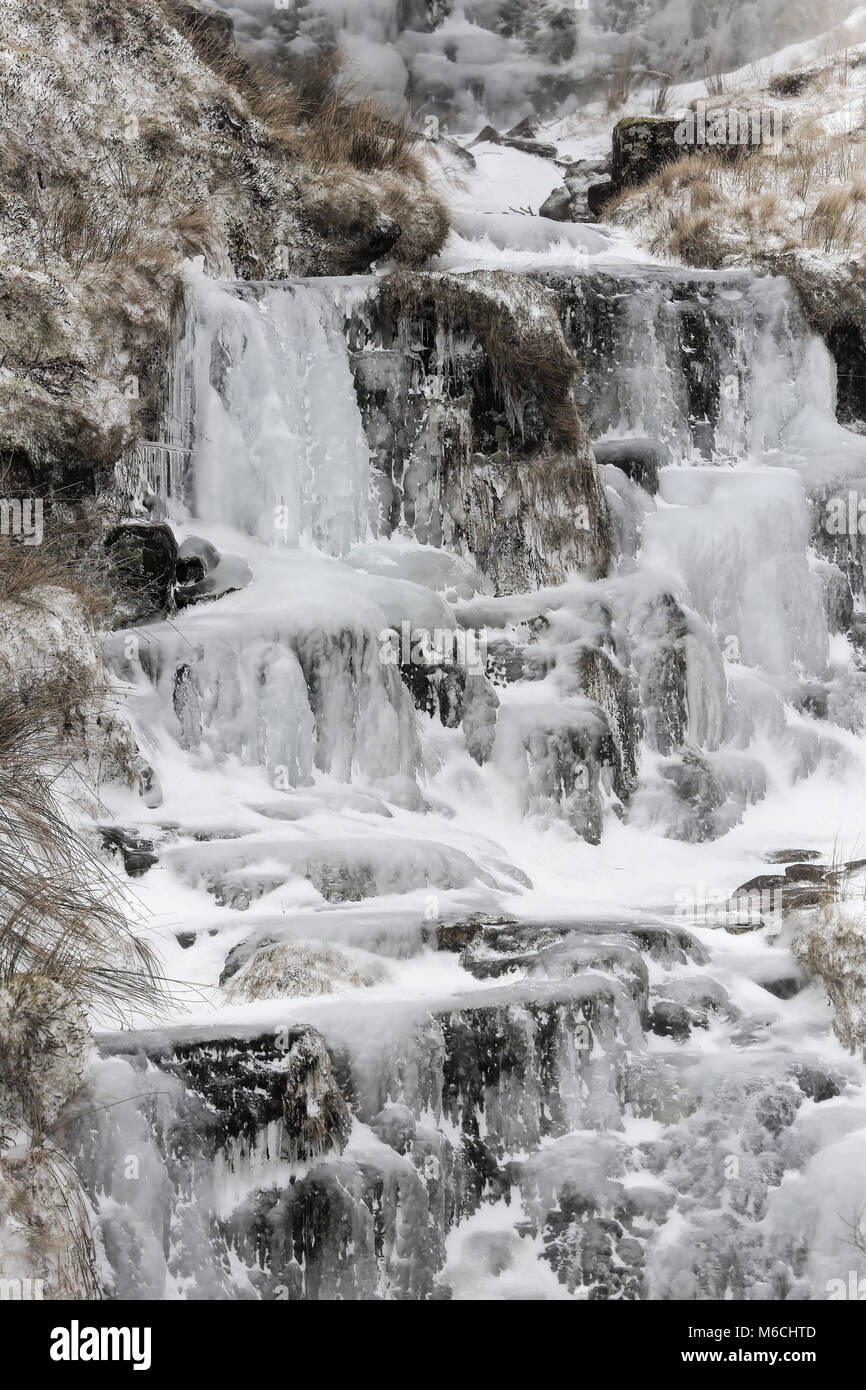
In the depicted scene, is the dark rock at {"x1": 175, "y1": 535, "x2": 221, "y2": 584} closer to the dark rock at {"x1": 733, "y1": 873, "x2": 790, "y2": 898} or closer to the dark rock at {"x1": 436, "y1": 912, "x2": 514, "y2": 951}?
the dark rock at {"x1": 436, "y1": 912, "x2": 514, "y2": 951}

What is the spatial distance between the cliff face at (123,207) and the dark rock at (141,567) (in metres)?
0.37

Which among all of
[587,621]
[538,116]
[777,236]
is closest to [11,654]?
[587,621]

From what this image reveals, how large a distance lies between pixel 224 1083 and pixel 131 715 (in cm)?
274

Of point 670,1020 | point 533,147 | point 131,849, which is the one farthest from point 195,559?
point 533,147

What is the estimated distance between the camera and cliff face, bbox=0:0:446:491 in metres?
7.10

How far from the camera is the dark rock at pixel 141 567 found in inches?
274

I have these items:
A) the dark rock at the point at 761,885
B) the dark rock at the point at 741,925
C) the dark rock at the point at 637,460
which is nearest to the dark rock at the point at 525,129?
the dark rock at the point at 637,460

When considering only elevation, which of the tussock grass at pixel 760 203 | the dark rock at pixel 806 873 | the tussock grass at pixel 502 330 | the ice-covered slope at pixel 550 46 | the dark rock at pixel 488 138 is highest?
the ice-covered slope at pixel 550 46

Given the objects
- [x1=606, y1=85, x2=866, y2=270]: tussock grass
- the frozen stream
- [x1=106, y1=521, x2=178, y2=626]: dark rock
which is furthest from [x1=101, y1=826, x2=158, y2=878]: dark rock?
[x1=606, y1=85, x2=866, y2=270]: tussock grass

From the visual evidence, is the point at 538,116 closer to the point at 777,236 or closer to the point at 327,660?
the point at 777,236

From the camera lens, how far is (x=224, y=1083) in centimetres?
411

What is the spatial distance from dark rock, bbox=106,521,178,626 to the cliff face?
0.37m

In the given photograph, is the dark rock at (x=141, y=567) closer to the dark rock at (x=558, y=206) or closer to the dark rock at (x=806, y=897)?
the dark rock at (x=806, y=897)
